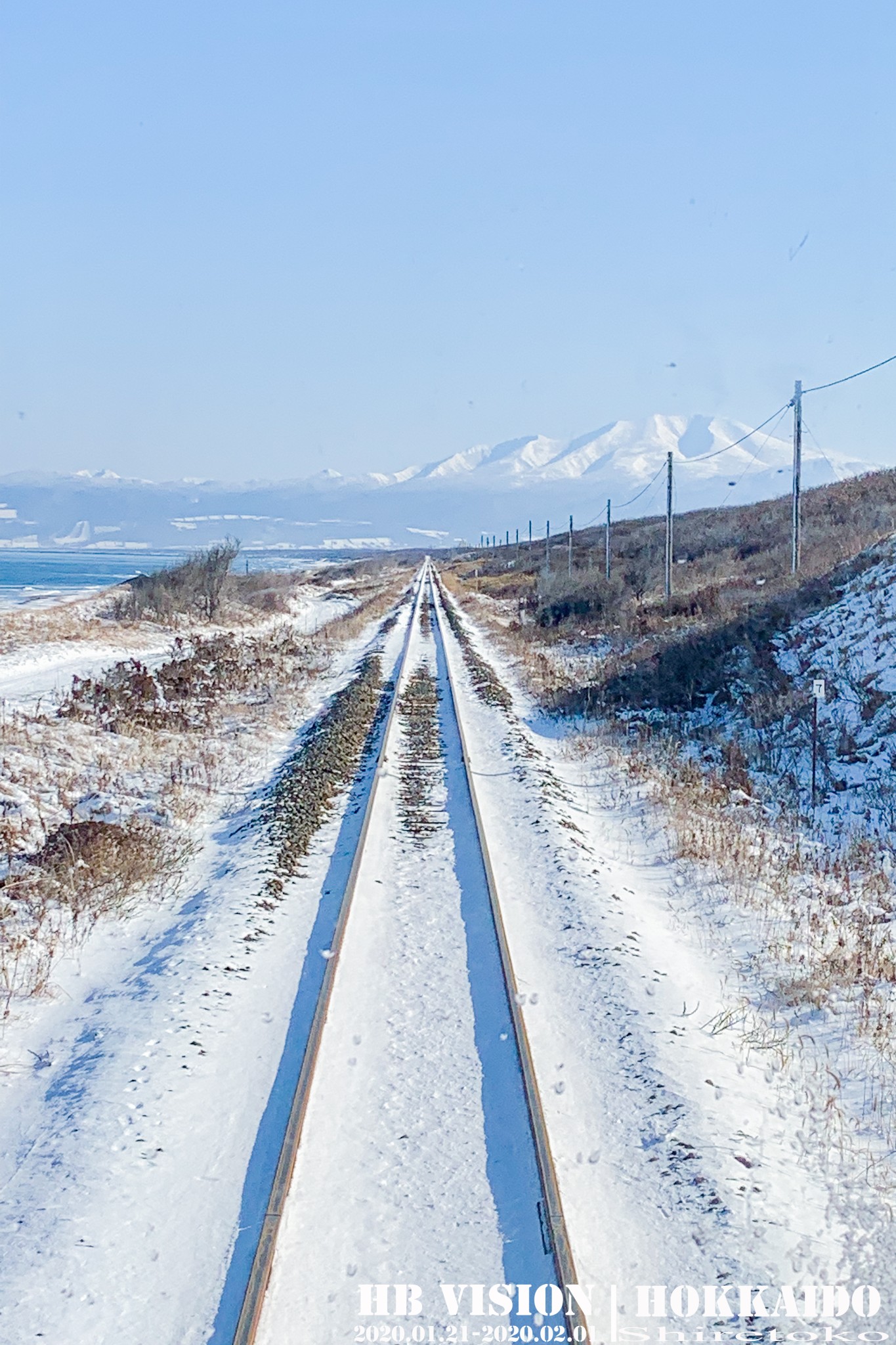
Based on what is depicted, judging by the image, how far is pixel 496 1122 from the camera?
5312 mm

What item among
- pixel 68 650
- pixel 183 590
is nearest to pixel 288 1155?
pixel 68 650

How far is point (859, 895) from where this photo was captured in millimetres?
9430

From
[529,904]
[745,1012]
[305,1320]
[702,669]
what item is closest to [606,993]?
[745,1012]

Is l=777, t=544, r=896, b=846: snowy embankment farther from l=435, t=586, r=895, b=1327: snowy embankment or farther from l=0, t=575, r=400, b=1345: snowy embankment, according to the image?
l=0, t=575, r=400, b=1345: snowy embankment

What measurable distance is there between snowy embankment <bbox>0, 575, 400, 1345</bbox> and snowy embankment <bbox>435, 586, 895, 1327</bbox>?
1.79 meters

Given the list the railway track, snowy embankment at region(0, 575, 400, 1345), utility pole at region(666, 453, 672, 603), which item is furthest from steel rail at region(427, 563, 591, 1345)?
utility pole at region(666, 453, 672, 603)

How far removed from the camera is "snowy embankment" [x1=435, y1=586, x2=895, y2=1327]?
175 inches

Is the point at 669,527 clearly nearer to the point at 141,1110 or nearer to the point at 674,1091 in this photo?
the point at 674,1091

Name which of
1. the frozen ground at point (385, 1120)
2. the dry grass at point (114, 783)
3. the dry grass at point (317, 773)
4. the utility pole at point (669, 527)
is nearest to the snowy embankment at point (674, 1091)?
the frozen ground at point (385, 1120)

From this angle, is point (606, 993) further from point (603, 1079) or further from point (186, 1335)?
point (186, 1335)

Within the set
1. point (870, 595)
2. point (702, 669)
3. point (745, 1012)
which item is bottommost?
point (745, 1012)

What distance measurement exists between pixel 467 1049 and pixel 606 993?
4.58 ft

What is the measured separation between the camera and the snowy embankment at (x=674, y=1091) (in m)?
4.45

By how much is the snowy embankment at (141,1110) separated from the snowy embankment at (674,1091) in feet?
5.88
